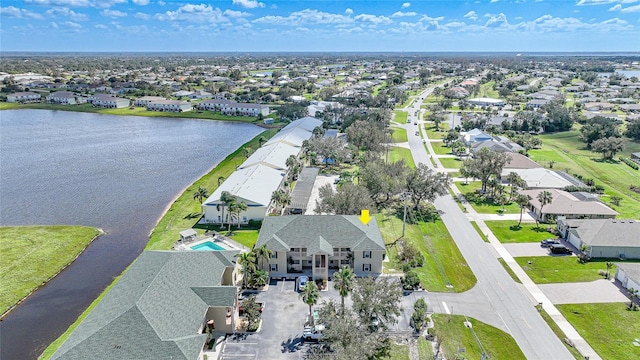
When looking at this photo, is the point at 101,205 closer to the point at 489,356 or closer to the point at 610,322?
the point at 489,356

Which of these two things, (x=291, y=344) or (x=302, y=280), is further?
(x=302, y=280)

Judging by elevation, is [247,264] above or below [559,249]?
above

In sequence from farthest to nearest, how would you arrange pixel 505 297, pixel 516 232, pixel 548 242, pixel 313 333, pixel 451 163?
pixel 451 163 → pixel 516 232 → pixel 548 242 → pixel 505 297 → pixel 313 333

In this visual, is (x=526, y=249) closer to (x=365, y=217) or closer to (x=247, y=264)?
(x=365, y=217)

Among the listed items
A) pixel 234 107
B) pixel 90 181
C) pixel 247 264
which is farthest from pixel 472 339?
pixel 234 107

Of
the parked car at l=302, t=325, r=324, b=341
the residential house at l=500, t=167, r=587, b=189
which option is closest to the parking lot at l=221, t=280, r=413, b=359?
the parked car at l=302, t=325, r=324, b=341

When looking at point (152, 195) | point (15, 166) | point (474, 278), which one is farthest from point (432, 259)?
point (15, 166)
